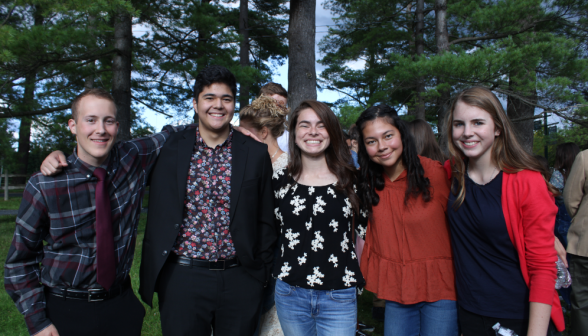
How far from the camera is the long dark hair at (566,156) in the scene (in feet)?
16.3

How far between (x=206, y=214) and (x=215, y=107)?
0.70 meters

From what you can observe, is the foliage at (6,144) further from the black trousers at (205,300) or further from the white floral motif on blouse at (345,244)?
the white floral motif on blouse at (345,244)

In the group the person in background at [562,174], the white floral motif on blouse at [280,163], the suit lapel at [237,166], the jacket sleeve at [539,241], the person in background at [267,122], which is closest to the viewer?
the jacket sleeve at [539,241]

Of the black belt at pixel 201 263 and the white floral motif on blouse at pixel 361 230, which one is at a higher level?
the white floral motif on blouse at pixel 361 230

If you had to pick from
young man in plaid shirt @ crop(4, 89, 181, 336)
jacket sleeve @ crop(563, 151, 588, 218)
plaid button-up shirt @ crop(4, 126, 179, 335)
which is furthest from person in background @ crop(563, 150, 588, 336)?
plaid button-up shirt @ crop(4, 126, 179, 335)

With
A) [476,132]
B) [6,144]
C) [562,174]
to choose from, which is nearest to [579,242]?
[476,132]

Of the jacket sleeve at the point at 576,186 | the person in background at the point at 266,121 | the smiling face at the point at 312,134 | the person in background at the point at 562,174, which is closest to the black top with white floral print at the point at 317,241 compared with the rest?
the smiling face at the point at 312,134

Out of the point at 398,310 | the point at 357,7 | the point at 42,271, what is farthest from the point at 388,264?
the point at 357,7

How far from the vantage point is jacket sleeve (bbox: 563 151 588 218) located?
3.16 m

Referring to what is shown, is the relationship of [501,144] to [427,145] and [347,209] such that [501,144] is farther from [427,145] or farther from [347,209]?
[427,145]

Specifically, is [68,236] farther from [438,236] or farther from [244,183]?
[438,236]

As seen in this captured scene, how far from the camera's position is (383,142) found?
2162 mm

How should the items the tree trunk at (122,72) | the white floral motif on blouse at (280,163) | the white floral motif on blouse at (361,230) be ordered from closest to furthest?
the white floral motif on blouse at (361,230)
the white floral motif on blouse at (280,163)
the tree trunk at (122,72)

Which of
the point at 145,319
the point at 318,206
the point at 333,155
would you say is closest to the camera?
the point at 318,206
